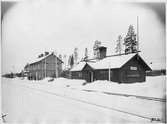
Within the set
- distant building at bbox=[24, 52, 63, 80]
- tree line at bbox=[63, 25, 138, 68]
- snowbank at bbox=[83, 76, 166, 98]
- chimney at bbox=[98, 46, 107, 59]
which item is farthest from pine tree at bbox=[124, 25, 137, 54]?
distant building at bbox=[24, 52, 63, 80]

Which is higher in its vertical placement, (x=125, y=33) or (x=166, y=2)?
(x=166, y=2)

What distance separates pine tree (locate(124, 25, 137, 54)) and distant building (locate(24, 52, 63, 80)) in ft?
2.11

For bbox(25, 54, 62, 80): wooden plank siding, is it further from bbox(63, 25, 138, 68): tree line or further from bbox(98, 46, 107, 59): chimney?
bbox(98, 46, 107, 59): chimney

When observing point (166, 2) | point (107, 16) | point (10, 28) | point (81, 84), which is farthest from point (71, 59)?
point (166, 2)

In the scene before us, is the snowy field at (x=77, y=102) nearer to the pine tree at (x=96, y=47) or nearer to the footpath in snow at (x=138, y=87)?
the footpath in snow at (x=138, y=87)

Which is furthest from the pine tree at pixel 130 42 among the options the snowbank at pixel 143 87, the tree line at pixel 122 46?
the snowbank at pixel 143 87

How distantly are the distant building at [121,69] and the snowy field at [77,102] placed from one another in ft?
0.19

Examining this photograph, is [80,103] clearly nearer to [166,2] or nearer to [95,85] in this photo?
[95,85]

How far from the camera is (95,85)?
6.31 feet

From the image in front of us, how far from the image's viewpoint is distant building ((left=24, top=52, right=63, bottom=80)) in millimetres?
1933

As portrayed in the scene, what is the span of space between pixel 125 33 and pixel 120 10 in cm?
23

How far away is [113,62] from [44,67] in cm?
67

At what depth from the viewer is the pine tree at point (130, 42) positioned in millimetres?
1884

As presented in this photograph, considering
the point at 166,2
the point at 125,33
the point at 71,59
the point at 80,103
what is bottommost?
the point at 80,103
